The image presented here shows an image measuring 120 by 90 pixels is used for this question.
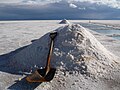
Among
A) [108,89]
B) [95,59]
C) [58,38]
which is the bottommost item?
[108,89]

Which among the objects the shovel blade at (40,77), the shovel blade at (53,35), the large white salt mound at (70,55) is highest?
the shovel blade at (53,35)

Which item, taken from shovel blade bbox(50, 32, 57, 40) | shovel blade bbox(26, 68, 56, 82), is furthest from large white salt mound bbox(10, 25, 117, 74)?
shovel blade bbox(26, 68, 56, 82)

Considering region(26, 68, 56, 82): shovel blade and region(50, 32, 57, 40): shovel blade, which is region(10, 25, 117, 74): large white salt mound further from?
region(26, 68, 56, 82): shovel blade

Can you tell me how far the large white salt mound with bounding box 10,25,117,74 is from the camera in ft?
38.8

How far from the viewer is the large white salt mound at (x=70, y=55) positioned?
11.8 meters

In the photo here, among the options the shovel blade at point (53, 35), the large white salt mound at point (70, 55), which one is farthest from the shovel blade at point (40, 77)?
the shovel blade at point (53, 35)

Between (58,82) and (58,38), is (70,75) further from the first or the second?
(58,38)

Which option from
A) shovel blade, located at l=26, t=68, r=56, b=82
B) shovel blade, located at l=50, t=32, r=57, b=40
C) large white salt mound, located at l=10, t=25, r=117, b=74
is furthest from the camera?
shovel blade, located at l=50, t=32, r=57, b=40

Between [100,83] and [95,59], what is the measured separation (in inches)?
61.1

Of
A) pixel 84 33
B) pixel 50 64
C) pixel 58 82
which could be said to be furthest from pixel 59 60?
pixel 84 33

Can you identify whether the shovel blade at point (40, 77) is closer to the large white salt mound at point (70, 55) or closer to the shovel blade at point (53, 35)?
the large white salt mound at point (70, 55)

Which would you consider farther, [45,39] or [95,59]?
[45,39]

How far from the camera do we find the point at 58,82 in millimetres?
10812

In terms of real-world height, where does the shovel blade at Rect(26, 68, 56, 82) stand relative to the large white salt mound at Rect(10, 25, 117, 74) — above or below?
below
